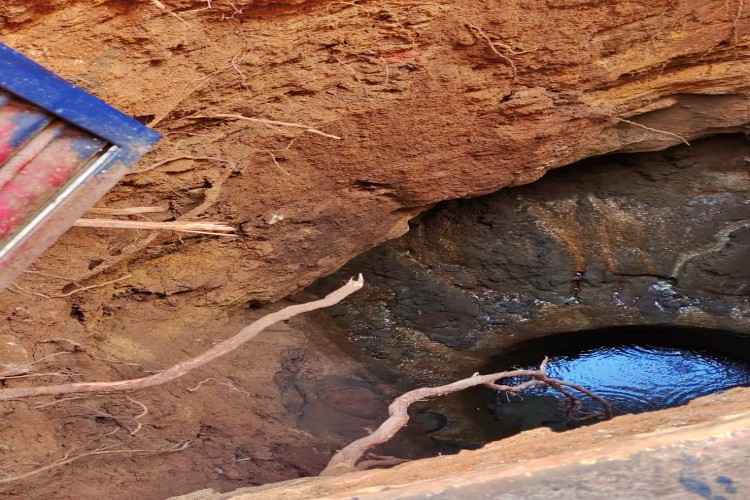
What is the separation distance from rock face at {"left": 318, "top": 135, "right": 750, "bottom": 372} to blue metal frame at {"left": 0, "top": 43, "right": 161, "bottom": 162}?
2.41 metres

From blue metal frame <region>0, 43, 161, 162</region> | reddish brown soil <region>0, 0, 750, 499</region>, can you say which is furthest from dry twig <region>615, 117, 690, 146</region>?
blue metal frame <region>0, 43, 161, 162</region>

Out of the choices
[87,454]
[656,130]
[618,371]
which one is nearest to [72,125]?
[87,454]

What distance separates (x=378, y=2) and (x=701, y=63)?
5.14 ft

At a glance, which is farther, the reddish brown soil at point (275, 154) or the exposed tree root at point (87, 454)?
the reddish brown soil at point (275, 154)

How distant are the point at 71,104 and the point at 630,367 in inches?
134

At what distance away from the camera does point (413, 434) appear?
3.30 metres

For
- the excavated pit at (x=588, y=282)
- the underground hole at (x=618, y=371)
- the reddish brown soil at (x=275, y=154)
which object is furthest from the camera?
the excavated pit at (x=588, y=282)

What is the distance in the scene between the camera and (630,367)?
407 centimetres

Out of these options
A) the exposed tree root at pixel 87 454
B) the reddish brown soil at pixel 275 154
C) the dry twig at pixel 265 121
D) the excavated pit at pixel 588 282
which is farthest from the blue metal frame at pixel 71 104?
the excavated pit at pixel 588 282

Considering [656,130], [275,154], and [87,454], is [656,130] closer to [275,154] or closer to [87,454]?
[275,154]

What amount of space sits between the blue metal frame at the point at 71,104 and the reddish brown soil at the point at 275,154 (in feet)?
2.29

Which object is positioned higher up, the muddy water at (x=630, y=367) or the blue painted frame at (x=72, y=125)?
the blue painted frame at (x=72, y=125)

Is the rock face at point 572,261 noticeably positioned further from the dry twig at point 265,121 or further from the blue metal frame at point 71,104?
the blue metal frame at point 71,104

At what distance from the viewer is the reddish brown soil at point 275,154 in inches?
96.3
